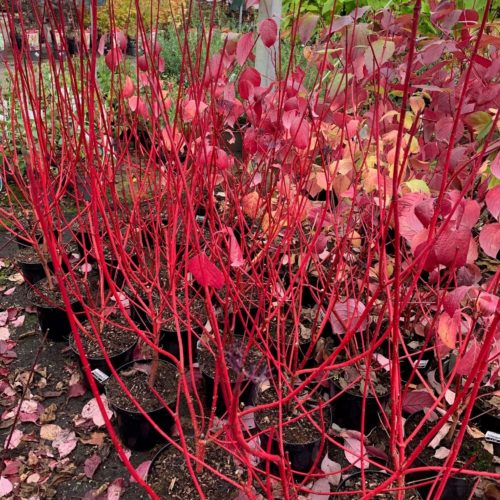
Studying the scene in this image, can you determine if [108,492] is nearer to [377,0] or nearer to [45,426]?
[45,426]

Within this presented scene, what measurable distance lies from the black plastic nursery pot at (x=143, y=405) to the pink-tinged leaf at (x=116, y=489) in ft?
0.45

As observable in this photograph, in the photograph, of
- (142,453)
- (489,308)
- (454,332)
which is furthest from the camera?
(142,453)

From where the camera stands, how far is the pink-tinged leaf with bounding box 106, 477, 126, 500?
1.54 meters

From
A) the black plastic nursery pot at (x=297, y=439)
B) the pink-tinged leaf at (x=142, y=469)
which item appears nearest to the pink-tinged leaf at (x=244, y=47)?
the black plastic nursery pot at (x=297, y=439)

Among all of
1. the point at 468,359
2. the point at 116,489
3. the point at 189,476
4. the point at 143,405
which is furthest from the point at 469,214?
the point at 116,489

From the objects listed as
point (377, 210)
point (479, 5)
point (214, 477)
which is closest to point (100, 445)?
point (214, 477)

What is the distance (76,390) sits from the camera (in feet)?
6.33

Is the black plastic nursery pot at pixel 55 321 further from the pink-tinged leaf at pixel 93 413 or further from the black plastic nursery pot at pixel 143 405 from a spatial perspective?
the black plastic nursery pot at pixel 143 405

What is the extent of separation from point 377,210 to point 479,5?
3.72 feet

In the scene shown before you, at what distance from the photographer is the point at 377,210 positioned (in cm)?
183

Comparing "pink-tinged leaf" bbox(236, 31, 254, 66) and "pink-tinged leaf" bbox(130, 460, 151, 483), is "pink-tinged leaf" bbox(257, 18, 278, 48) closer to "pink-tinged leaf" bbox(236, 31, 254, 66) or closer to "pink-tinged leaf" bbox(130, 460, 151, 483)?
"pink-tinged leaf" bbox(236, 31, 254, 66)

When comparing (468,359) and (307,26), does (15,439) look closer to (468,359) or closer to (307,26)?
(468,359)

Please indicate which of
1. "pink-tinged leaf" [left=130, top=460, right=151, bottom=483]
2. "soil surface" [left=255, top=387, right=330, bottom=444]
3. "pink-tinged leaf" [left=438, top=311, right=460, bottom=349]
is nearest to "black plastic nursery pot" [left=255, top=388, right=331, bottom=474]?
"soil surface" [left=255, top=387, right=330, bottom=444]

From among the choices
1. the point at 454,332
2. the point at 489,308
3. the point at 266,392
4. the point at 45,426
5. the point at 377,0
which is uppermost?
the point at 377,0
